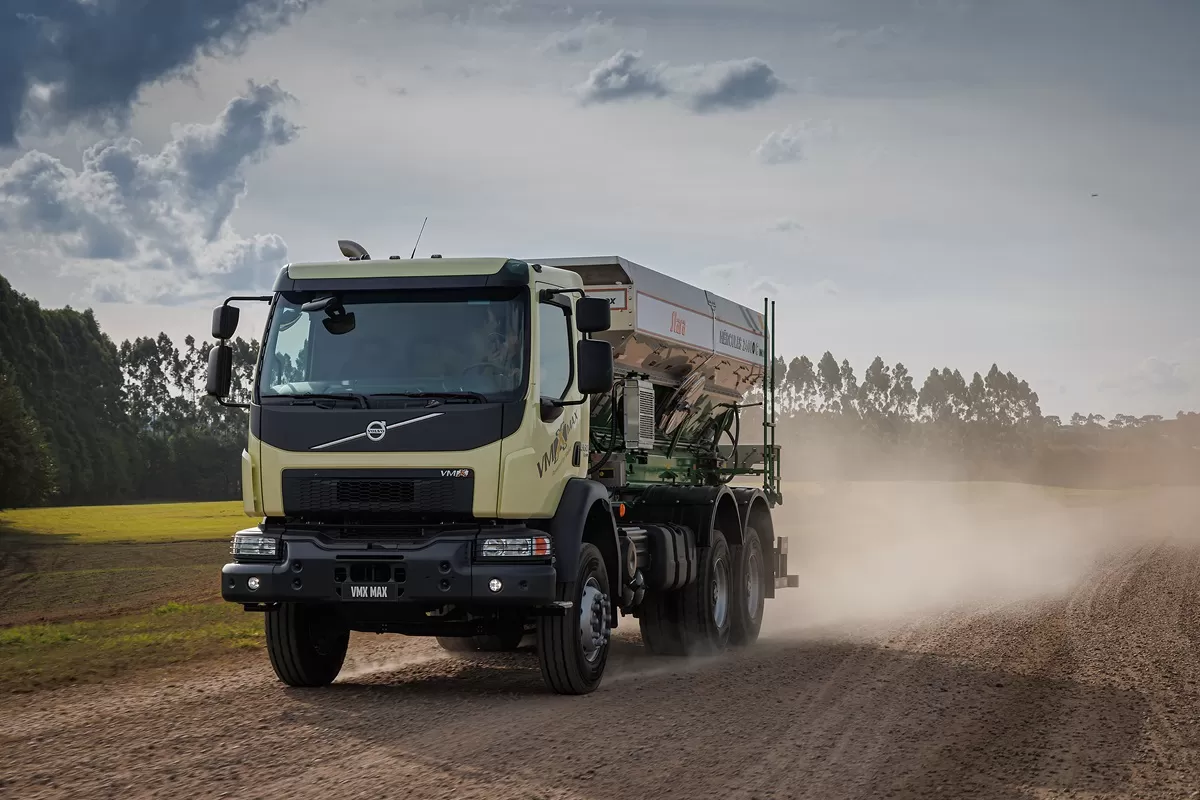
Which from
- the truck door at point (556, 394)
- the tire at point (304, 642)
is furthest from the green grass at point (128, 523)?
the truck door at point (556, 394)

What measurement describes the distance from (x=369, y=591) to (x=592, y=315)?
8.53 feet

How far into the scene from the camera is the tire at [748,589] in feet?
49.0

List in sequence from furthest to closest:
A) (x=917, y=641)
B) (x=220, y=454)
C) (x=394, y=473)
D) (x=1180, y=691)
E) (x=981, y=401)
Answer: (x=981, y=401), (x=220, y=454), (x=917, y=641), (x=1180, y=691), (x=394, y=473)

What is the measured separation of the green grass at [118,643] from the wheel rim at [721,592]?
4.93 meters

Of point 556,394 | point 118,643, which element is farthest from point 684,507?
point 118,643

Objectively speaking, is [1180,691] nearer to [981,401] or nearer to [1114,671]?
[1114,671]

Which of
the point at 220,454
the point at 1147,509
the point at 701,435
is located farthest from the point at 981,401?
the point at 701,435

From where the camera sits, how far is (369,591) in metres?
9.70

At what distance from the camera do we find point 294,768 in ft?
25.3

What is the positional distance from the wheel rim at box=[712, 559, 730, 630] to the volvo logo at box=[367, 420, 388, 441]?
5.47 metres

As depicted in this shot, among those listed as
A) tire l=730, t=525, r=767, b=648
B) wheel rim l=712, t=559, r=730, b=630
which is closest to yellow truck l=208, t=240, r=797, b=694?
wheel rim l=712, t=559, r=730, b=630

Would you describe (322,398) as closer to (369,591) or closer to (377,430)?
(377,430)

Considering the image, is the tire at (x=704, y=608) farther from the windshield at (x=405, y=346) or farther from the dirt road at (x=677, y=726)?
the windshield at (x=405, y=346)

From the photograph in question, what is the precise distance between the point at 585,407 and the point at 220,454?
315 ft
